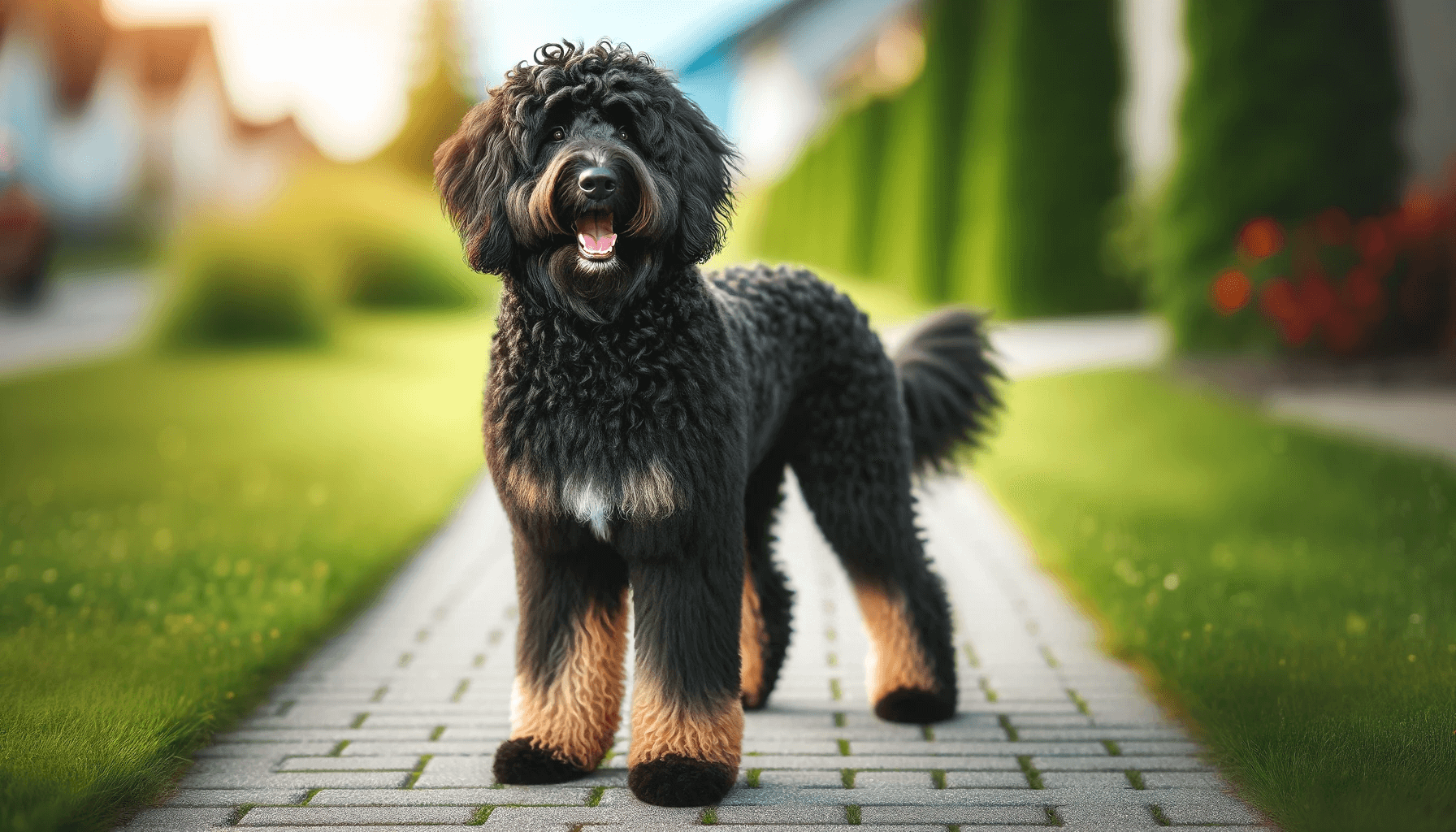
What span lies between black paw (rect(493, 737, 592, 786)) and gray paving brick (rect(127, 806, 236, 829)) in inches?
29.6

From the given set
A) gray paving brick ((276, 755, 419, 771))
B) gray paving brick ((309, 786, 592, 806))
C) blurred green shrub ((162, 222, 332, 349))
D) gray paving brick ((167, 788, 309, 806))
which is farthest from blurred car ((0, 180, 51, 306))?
gray paving brick ((309, 786, 592, 806))

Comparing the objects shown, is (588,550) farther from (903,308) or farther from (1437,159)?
(903,308)

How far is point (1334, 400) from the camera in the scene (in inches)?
424

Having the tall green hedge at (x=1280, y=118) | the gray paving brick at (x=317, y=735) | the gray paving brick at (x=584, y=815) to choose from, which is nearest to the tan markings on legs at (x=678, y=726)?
the gray paving brick at (x=584, y=815)

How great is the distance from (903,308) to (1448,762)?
17.2m

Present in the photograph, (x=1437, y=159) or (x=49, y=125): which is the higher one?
(x=49, y=125)

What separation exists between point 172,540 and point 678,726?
429 centimetres

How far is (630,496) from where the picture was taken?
11.2ft

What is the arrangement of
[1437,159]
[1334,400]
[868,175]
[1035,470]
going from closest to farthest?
1. [1035,470]
2. [1334,400]
3. [1437,159]
4. [868,175]

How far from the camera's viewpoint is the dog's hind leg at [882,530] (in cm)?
422

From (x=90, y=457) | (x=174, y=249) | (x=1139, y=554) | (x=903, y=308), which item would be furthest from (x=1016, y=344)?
(x=174, y=249)

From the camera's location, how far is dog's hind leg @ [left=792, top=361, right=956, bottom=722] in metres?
4.22

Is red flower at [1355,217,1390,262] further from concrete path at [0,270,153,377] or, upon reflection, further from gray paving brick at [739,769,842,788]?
concrete path at [0,270,153,377]

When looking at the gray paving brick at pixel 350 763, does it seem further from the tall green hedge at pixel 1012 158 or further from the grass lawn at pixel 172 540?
the tall green hedge at pixel 1012 158
